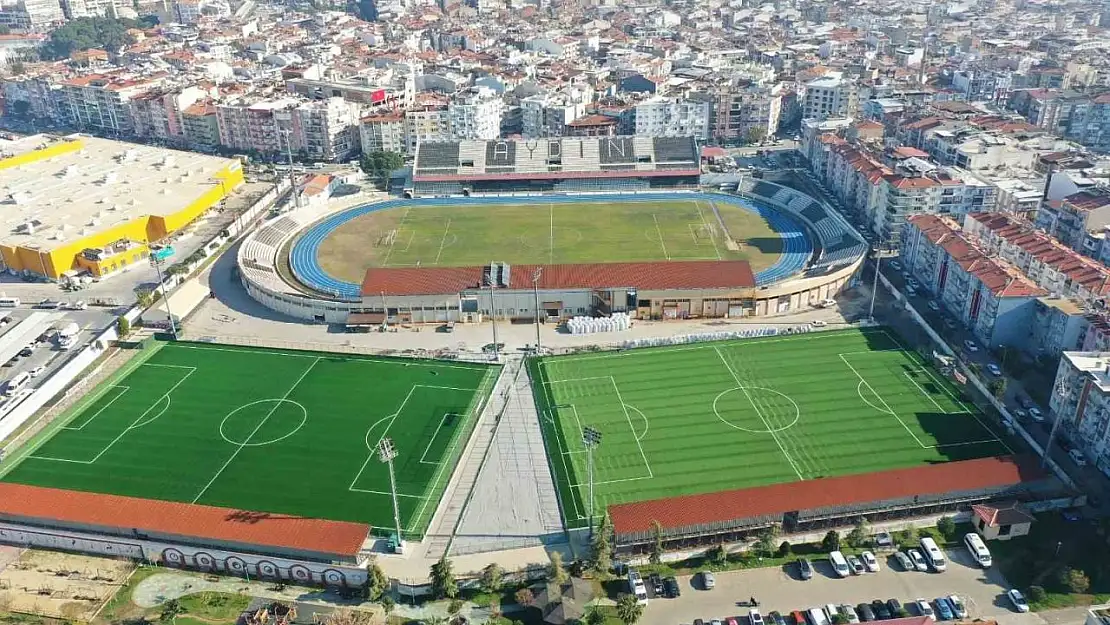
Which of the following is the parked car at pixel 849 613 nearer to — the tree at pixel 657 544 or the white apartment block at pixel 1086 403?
the tree at pixel 657 544

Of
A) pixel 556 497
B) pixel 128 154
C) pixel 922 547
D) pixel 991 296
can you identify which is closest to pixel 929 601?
pixel 922 547

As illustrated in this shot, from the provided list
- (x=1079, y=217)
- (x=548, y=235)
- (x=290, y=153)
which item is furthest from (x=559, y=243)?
(x=1079, y=217)

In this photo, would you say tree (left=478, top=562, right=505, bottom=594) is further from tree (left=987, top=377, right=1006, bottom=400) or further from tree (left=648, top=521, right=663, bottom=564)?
tree (left=987, top=377, right=1006, bottom=400)

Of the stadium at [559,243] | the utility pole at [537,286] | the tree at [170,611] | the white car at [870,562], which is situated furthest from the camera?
the stadium at [559,243]

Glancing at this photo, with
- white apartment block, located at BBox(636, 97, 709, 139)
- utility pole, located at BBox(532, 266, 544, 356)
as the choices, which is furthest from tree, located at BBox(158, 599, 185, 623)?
white apartment block, located at BBox(636, 97, 709, 139)

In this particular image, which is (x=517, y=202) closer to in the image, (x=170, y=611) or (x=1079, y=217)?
(x=1079, y=217)

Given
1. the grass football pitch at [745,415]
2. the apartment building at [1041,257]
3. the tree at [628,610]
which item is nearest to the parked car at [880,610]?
the grass football pitch at [745,415]

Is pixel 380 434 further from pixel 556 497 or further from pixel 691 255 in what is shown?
pixel 691 255
